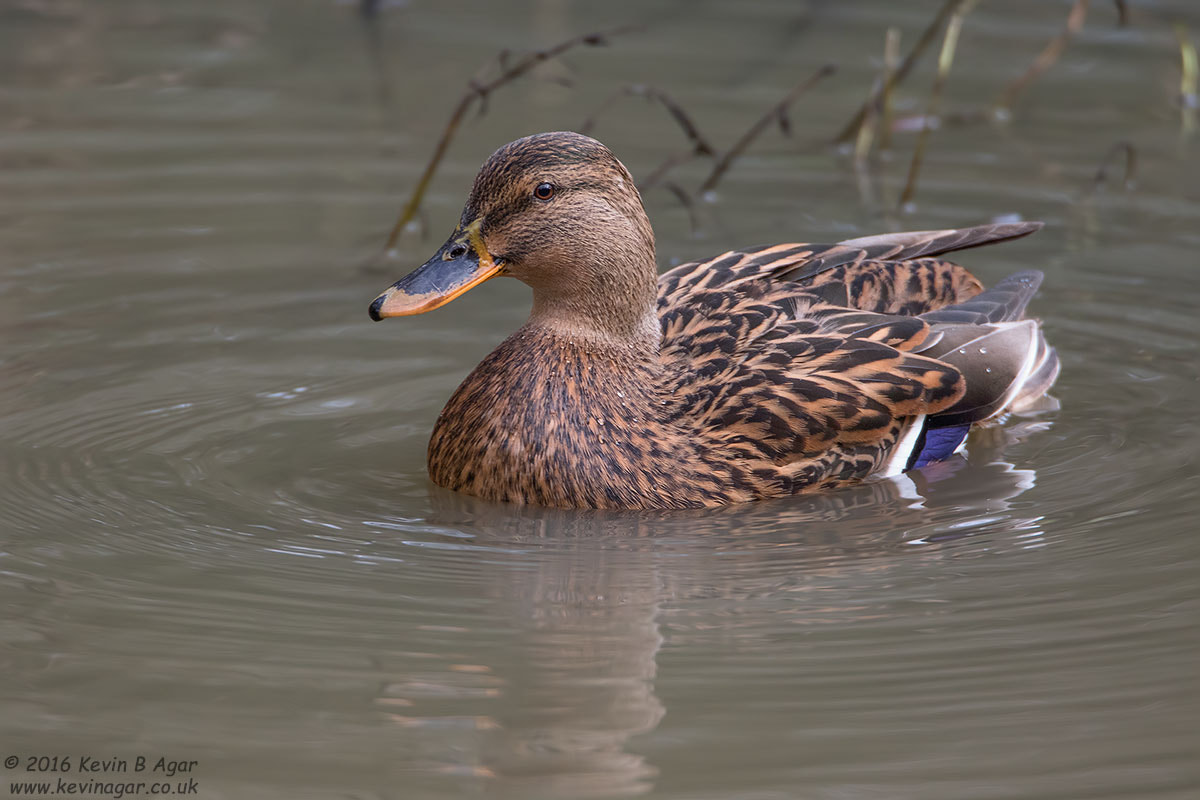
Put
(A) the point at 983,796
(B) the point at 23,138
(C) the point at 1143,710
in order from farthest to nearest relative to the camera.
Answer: (B) the point at 23,138
(C) the point at 1143,710
(A) the point at 983,796

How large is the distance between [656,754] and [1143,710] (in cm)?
139

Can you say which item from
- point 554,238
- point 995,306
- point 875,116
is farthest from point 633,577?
point 875,116

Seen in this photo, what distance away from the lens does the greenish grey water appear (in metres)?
4.48

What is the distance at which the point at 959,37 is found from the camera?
A: 40.3 feet

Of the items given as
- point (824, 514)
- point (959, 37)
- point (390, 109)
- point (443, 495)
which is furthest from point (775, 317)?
point (959, 37)

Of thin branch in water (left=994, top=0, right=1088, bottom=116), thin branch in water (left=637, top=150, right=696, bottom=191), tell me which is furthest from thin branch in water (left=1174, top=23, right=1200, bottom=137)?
thin branch in water (left=637, top=150, right=696, bottom=191)

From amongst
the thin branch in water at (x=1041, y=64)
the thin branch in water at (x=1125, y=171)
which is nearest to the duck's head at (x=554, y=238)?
the thin branch in water at (x=1125, y=171)

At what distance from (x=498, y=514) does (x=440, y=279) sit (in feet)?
2.91

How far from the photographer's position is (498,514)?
6.07m

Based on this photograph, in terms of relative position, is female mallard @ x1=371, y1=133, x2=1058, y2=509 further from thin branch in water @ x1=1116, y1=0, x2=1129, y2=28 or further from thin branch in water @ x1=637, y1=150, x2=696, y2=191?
thin branch in water @ x1=1116, y1=0, x2=1129, y2=28

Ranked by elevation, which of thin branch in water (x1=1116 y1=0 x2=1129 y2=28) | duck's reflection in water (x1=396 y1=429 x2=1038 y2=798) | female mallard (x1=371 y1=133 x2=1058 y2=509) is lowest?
duck's reflection in water (x1=396 y1=429 x2=1038 y2=798)

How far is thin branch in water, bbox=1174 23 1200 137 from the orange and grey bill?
6.26m

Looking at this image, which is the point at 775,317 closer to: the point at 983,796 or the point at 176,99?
the point at 983,796

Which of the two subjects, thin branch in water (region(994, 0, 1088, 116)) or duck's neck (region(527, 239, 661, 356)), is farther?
thin branch in water (region(994, 0, 1088, 116))
